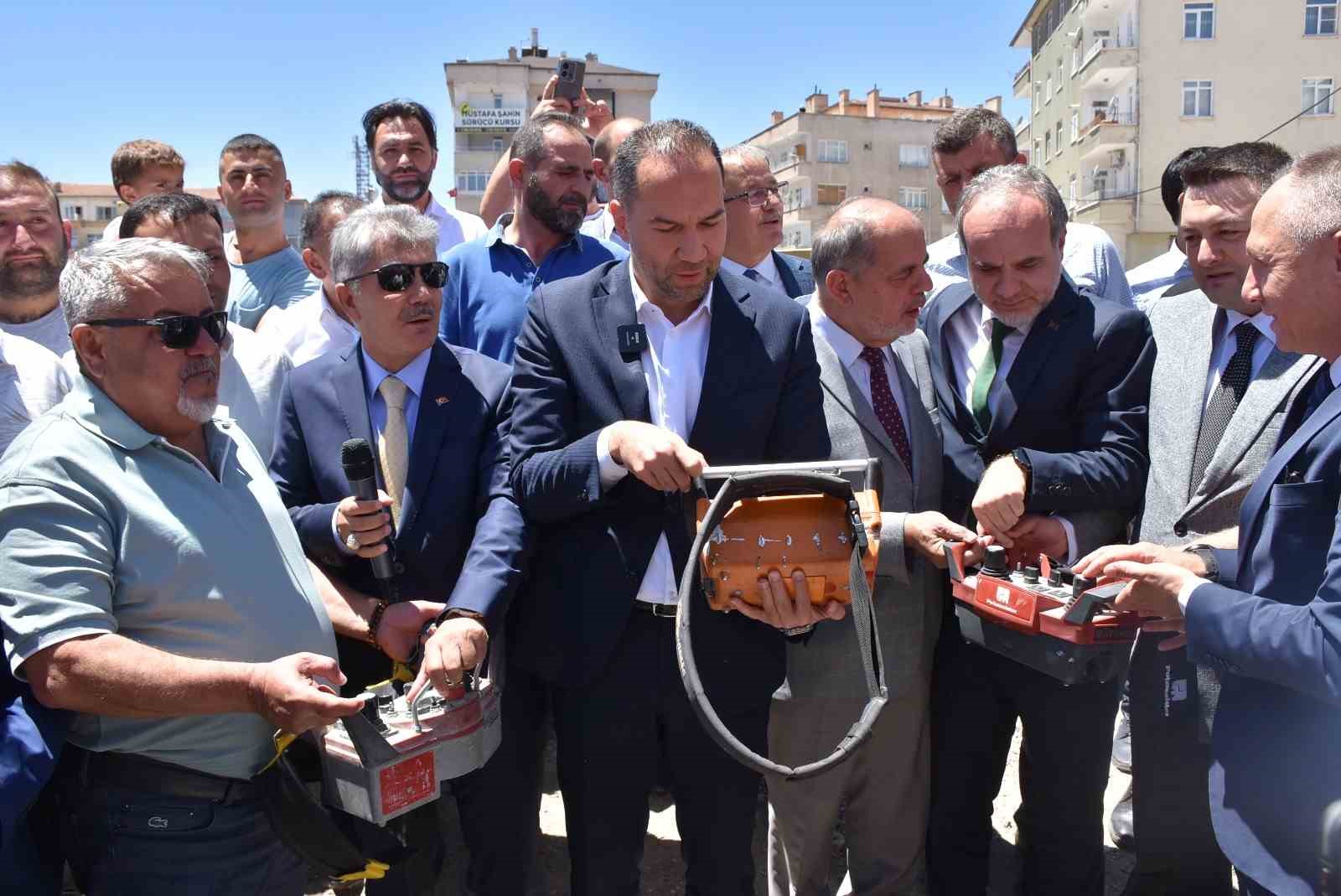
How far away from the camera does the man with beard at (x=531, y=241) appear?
14.2 feet

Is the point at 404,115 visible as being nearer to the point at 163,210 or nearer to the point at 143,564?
the point at 163,210

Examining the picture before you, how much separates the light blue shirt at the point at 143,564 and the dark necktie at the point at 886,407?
200 centimetres

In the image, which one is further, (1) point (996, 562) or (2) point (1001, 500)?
(2) point (1001, 500)

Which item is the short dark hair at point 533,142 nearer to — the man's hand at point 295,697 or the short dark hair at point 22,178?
the short dark hair at point 22,178

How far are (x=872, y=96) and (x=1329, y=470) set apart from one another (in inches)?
2918

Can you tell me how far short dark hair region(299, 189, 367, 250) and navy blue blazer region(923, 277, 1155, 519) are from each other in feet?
11.2

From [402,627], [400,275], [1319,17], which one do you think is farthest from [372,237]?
[1319,17]

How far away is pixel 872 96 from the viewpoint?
70750 mm

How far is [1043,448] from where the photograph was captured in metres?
3.46

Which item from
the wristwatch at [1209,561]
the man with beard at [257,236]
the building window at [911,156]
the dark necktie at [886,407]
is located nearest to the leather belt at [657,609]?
the dark necktie at [886,407]

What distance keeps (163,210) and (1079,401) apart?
3.82m

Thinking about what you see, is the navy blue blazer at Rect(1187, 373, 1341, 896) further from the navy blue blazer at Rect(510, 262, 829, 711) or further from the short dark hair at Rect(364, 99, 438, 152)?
the short dark hair at Rect(364, 99, 438, 152)

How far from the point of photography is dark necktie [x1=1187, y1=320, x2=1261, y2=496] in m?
3.41

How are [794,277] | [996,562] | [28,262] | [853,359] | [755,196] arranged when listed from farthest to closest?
[794,277]
[755,196]
[28,262]
[853,359]
[996,562]
